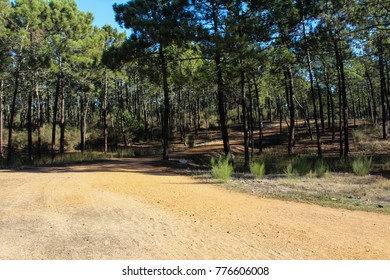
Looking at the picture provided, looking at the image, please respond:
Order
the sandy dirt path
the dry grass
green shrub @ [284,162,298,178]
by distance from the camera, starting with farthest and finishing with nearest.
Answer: green shrub @ [284,162,298,178]
the dry grass
the sandy dirt path

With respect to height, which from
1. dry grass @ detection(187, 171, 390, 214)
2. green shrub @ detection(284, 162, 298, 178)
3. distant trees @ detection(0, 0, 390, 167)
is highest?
distant trees @ detection(0, 0, 390, 167)

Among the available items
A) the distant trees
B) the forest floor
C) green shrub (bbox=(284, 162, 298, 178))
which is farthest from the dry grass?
the distant trees

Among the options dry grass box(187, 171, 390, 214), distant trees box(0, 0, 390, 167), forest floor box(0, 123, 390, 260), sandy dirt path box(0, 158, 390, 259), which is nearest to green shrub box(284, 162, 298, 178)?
dry grass box(187, 171, 390, 214)

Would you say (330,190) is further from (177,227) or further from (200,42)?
(200,42)

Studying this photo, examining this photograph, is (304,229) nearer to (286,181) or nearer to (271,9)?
(286,181)

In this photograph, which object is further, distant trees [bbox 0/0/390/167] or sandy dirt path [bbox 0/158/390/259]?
distant trees [bbox 0/0/390/167]

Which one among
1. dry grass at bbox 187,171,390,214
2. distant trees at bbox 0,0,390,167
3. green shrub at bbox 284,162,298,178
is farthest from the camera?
distant trees at bbox 0,0,390,167

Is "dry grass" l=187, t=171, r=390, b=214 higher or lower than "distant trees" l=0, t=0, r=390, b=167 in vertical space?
lower

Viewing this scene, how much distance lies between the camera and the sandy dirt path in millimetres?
4664

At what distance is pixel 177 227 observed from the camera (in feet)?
19.3

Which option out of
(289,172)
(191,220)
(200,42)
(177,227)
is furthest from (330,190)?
(200,42)

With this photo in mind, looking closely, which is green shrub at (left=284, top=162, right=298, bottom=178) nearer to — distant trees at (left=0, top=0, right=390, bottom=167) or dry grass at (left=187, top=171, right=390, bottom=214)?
dry grass at (left=187, top=171, right=390, bottom=214)

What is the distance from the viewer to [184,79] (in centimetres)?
1612
